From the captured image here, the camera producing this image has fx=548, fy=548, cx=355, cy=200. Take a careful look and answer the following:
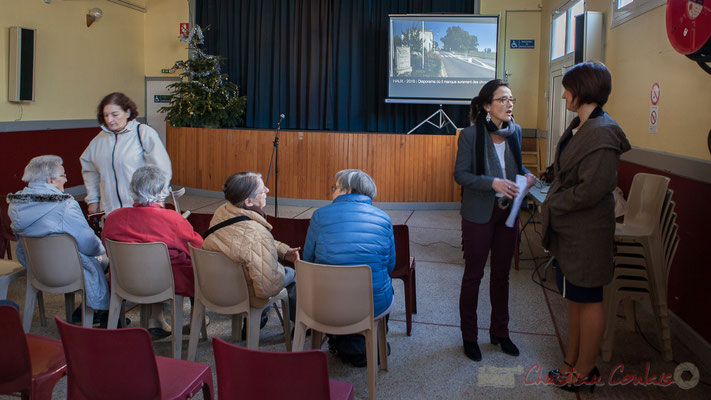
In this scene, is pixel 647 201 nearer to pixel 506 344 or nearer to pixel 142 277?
pixel 506 344

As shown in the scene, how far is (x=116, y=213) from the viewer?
2.97 m

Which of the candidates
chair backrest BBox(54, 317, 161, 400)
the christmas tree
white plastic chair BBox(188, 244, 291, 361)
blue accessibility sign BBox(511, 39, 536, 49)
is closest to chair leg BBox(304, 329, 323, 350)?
white plastic chair BBox(188, 244, 291, 361)

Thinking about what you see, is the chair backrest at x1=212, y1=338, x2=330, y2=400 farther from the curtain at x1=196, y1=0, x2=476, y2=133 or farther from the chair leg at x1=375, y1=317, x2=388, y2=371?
the curtain at x1=196, y1=0, x2=476, y2=133

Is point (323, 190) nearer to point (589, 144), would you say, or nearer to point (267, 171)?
point (267, 171)

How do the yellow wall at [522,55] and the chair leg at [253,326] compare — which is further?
the yellow wall at [522,55]

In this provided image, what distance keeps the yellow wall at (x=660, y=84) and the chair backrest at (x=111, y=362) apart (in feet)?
10.8

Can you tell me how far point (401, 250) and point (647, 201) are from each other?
158 centimetres

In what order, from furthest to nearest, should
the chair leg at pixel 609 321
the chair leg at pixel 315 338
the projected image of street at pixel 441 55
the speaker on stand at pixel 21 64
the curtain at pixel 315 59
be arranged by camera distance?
the curtain at pixel 315 59 → the projected image of street at pixel 441 55 → the speaker on stand at pixel 21 64 → the chair leg at pixel 609 321 → the chair leg at pixel 315 338

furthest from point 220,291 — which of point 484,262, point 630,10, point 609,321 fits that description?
point 630,10

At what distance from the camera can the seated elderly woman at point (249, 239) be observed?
269 centimetres

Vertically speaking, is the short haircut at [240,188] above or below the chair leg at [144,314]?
above

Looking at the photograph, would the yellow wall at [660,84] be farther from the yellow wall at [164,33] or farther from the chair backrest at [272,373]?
the yellow wall at [164,33]

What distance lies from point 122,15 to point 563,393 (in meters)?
9.04

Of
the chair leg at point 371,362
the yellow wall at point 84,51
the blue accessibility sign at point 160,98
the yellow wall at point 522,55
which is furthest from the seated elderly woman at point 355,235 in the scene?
the blue accessibility sign at point 160,98
